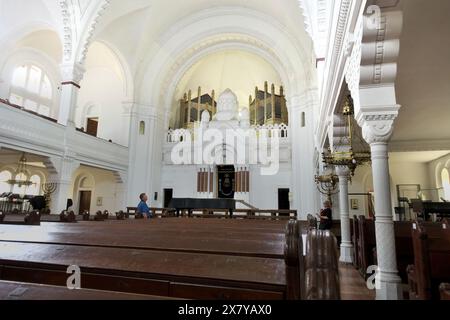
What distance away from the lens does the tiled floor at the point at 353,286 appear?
335 cm

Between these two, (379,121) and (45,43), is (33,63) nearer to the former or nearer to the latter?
(45,43)

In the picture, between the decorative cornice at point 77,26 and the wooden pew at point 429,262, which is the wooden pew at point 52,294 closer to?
the wooden pew at point 429,262

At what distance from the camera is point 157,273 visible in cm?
116

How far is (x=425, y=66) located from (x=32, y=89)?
46.9 ft

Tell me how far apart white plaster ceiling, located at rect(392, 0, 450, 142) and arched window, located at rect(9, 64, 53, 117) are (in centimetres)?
1361

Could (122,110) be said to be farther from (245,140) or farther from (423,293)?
(423,293)

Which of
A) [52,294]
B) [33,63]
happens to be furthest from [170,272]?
[33,63]

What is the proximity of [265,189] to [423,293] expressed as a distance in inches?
408

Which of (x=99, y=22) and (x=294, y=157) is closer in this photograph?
(x=99, y=22)

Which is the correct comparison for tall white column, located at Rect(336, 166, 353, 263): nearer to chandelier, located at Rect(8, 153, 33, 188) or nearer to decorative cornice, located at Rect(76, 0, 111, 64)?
decorative cornice, located at Rect(76, 0, 111, 64)

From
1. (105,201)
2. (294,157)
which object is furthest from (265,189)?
(105,201)

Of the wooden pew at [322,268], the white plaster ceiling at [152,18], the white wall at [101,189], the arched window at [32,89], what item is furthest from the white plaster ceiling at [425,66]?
the arched window at [32,89]

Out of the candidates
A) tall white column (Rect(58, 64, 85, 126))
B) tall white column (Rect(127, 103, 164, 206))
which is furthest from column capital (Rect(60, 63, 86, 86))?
tall white column (Rect(127, 103, 164, 206))

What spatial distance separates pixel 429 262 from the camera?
2.73 m
